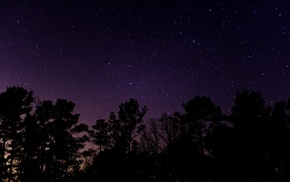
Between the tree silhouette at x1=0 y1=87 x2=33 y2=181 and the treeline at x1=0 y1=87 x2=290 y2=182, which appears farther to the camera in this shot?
the tree silhouette at x1=0 y1=87 x2=33 y2=181

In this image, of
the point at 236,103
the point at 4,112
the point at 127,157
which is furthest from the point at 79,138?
the point at 236,103

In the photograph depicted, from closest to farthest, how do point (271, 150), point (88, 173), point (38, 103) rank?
point (88, 173), point (271, 150), point (38, 103)

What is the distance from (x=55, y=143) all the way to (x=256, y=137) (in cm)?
2160

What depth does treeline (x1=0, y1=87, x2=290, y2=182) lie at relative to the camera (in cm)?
2184

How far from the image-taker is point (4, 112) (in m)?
30.8

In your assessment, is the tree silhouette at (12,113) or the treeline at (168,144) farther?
the tree silhouette at (12,113)

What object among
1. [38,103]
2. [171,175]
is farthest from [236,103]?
[38,103]

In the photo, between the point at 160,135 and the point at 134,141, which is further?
the point at 160,135

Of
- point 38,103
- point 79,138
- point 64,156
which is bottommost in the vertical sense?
point 64,156

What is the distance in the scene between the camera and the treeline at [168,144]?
2184 cm

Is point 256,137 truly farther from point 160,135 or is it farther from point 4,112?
point 4,112

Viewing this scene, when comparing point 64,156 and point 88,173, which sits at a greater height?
point 64,156

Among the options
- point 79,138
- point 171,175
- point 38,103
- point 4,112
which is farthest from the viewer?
point 79,138

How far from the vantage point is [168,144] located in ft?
93.4
